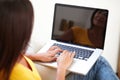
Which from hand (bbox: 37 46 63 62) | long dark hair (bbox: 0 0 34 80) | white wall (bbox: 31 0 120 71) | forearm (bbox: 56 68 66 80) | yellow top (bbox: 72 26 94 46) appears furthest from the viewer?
white wall (bbox: 31 0 120 71)

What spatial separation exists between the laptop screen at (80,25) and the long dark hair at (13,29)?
67 centimetres

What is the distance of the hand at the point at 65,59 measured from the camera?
113 centimetres

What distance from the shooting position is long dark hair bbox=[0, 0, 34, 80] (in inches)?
25.3

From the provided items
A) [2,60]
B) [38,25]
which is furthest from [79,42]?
[2,60]

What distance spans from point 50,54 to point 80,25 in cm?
27

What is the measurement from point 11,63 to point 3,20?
0.16 metres

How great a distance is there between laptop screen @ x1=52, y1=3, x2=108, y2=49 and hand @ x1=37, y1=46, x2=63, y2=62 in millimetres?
125

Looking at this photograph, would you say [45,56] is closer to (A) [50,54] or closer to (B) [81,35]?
(A) [50,54]

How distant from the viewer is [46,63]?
1207mm

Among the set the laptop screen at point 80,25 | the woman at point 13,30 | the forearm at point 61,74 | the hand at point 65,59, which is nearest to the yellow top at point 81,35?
the laptop screen at point 80,25

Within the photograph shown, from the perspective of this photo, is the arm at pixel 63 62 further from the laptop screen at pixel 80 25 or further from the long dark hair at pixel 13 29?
the long dark hair at pixel 13 29

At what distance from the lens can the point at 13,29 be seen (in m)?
0.66

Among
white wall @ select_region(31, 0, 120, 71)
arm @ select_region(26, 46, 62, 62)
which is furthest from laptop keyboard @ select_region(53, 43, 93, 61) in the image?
white wall @ select_region(31, 0, 120, 71)

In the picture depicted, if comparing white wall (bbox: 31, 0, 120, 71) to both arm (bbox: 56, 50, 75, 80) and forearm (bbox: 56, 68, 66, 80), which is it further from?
forearm (bbox: 56, 68, 66, 80)
